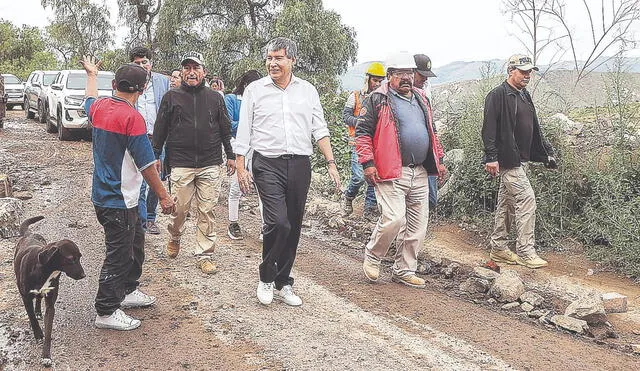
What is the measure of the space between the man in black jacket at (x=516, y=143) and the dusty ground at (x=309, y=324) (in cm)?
38

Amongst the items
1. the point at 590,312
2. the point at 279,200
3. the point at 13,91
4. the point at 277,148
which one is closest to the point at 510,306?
the point at 590,312

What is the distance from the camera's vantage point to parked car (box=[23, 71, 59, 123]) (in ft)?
62.0

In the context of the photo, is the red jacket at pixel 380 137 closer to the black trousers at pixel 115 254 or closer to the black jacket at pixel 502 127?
the black jacket at pixel 502 127

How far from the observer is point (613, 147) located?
7188 millimetres

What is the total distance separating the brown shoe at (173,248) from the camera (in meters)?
6.16

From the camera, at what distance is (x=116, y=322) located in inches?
172

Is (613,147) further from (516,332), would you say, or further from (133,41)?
(133,41)

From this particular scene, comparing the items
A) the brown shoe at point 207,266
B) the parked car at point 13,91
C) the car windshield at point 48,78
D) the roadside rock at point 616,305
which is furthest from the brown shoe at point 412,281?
the parked car at point 13,91

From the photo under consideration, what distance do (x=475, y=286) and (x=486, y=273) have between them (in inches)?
9.1

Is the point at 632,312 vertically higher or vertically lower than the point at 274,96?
lower

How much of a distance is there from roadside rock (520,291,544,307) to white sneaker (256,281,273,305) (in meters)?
2.19

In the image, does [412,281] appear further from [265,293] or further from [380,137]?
[265,293]

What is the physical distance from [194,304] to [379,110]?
226 cm

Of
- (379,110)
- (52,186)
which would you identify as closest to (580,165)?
(379,110)
